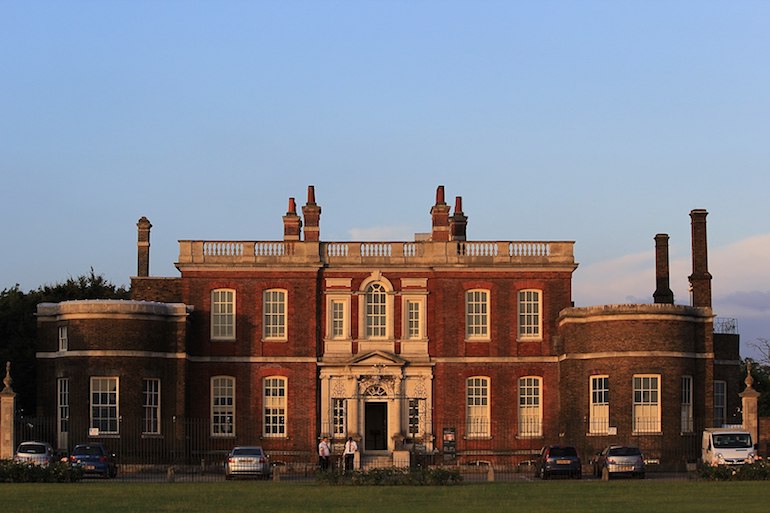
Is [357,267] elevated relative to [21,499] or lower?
elevated

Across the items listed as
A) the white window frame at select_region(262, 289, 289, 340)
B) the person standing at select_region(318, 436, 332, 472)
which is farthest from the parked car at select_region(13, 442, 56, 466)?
the white window frame at select_region(262, 289, 289, 340)

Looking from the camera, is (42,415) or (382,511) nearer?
(382,511)

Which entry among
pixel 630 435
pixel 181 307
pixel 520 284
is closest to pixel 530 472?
pixel 630 435

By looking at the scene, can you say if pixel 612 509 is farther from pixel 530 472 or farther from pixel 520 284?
pixel 520 284

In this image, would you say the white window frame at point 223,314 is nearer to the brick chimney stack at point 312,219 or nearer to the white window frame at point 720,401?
the brick chimney stack at point 312,219

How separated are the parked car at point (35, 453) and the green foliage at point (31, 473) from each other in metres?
4.56

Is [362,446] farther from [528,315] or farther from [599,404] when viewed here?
[599,404]

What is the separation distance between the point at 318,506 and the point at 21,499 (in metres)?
7.54

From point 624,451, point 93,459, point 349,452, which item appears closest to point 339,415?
point 349,452

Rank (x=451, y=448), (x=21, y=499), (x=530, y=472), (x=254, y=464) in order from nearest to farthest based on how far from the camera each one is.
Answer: (x=21, y=499) < (x=254, y=464) < (x=530, y=472) < (x=451, y=448)

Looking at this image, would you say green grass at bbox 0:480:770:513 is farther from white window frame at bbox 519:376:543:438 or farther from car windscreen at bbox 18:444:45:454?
white window frame at bbox 519:376:543:438

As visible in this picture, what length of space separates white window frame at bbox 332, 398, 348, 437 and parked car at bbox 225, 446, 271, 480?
1139 centimetres

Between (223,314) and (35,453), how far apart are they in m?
13.8

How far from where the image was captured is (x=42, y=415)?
65000 millimetres
